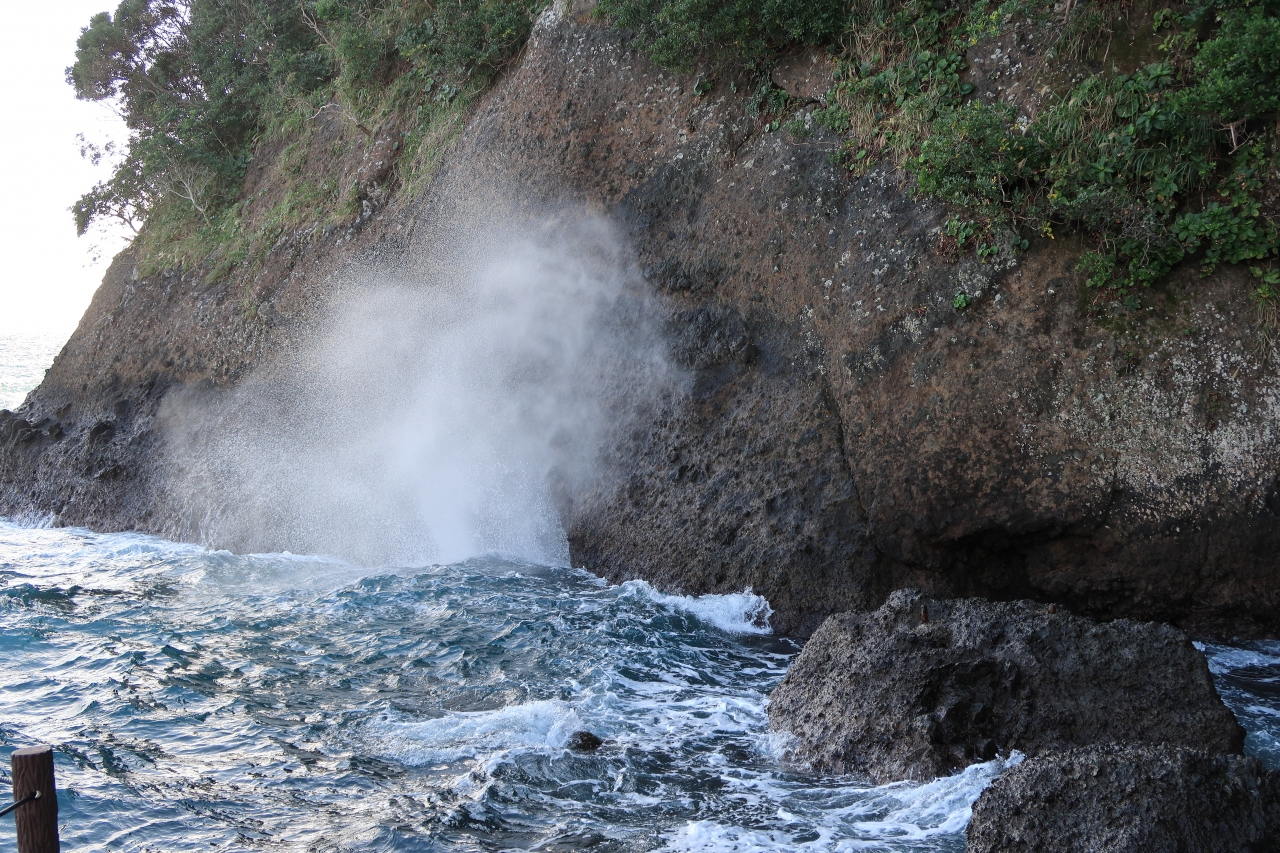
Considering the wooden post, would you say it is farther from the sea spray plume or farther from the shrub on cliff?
the shrub on cliff

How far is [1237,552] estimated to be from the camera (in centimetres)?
623

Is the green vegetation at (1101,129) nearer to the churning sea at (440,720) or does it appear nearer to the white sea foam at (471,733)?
the churning sea at (440,720)

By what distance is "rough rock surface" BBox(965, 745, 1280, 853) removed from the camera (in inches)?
Result: 148

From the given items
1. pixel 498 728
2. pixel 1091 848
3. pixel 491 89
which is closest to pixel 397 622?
pixel 498 728

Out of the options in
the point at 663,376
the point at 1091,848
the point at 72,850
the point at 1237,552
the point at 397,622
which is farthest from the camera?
the point at 663,376

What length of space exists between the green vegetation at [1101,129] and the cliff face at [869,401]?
0.27m

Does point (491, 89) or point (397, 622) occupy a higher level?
point (491, 89)

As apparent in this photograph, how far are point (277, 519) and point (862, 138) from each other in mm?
8320

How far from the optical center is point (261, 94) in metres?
16.9

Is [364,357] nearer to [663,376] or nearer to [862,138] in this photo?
[663,376]

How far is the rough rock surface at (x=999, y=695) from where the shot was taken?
4.96 metres

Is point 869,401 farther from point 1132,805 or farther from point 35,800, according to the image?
point 35,800

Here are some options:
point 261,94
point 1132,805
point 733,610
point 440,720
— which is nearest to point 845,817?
point 1132,805

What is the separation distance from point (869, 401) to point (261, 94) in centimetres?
1407
